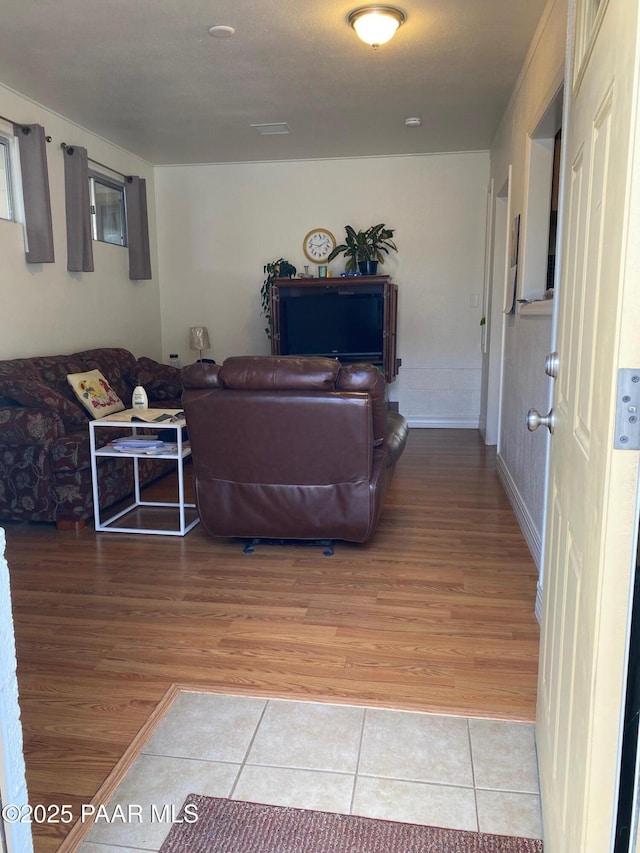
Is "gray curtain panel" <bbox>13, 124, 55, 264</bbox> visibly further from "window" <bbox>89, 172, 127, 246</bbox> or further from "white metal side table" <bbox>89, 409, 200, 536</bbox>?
"white metal side table" <bbox>89, 409, 200, 536</bbox>

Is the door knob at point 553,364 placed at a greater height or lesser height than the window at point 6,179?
lesser

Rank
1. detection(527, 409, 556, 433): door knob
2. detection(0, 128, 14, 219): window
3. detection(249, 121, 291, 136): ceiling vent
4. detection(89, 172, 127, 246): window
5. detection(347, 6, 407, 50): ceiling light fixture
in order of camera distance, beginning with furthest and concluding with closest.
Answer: detection(89, 172, 127, 246): window → detection(249, 121, 291, 136): ceiling vent → detection(0, 128, 14, 219): window → detection(347, 6, 407, 50): ceiling light fixture → detection(527, 409, 556, 433): door knob

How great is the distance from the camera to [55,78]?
4.05 m

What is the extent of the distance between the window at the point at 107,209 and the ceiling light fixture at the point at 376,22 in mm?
3045

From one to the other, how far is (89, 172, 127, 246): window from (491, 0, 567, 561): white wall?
3.44 meters

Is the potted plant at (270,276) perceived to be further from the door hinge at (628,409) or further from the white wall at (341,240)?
the door hinge at (628,409)

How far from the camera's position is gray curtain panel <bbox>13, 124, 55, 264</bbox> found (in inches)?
169

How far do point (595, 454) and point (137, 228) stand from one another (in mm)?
5709

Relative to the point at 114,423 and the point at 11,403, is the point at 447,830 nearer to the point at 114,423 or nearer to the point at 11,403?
the point at 114,423

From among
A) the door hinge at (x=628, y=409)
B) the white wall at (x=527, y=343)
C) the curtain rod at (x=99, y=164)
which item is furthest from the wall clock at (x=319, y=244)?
the door hinge at (x=628, y=409)

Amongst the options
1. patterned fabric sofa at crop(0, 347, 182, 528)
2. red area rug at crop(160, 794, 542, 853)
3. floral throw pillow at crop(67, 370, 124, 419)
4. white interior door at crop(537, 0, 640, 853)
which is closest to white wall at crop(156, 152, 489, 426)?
floral throw pillow at crop(67, 370, 124, 419)

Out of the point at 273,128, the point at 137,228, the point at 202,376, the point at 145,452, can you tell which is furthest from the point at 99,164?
the point at 202,376

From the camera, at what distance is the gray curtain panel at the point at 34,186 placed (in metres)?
4.30

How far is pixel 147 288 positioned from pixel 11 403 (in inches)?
117
